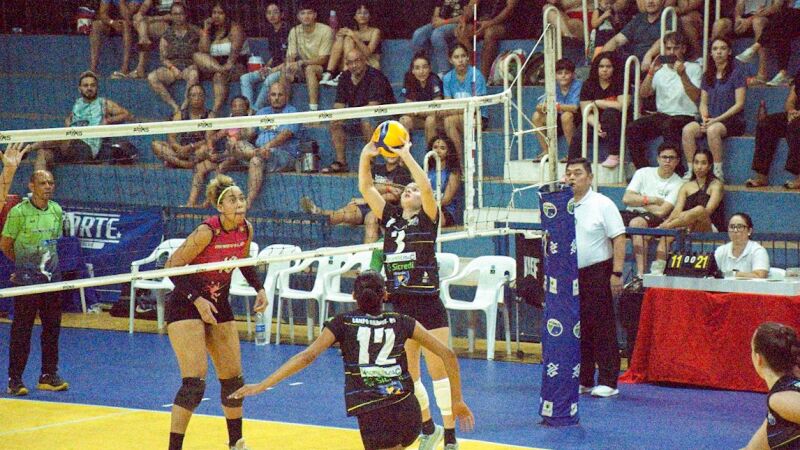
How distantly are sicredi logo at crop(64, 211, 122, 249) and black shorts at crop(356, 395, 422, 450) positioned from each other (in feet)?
32.9

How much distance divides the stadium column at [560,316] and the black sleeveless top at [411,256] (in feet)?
5.39

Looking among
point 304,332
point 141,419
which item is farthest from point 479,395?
point 304,332

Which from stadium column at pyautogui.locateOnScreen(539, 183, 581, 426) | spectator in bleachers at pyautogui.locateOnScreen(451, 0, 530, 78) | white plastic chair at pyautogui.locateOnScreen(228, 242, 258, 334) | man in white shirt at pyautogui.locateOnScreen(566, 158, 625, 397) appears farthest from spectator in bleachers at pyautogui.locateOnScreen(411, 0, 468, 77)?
stadium column at pyautogui.locateOnScreen(539, 183, 581, 426)

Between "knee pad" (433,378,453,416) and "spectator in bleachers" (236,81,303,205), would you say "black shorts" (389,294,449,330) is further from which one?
"spectator in bleachers" (236,81,303,205)

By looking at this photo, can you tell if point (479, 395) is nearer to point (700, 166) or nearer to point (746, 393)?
point (746, 393)

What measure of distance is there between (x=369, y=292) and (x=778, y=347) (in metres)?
2.26

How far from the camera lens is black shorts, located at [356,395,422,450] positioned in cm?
692

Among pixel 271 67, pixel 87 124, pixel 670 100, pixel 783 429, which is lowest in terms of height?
pixel 783 429

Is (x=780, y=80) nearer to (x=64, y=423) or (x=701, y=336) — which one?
(x=701, y=336)

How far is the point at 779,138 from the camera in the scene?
1423 cm

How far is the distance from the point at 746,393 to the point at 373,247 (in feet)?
12.3

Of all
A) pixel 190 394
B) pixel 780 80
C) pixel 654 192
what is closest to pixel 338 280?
pixel 654 192

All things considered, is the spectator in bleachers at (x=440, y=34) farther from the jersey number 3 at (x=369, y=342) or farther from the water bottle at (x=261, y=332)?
the jersey number 3 at (x=369, y=342)

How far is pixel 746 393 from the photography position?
11.6 m
